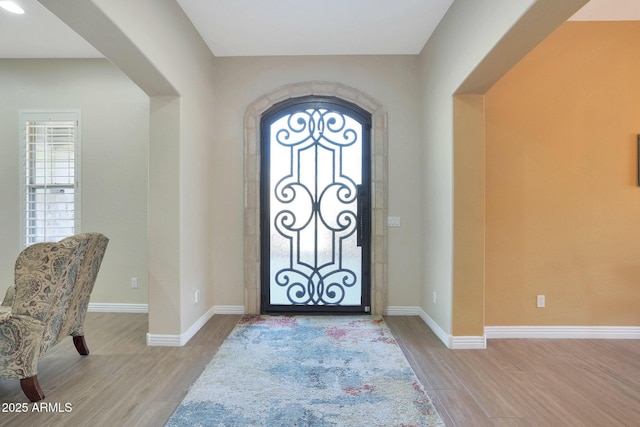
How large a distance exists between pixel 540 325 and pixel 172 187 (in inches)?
146

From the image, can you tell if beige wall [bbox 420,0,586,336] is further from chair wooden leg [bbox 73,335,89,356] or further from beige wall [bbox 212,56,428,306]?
chair wooden leg [bbox 73,335,89,356]

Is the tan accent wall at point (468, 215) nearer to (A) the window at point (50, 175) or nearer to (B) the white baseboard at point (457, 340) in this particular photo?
(B) the white baseboard at point (457, 340)

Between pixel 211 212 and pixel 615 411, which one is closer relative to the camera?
pixel 615 411

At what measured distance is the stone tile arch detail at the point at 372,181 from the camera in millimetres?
3990

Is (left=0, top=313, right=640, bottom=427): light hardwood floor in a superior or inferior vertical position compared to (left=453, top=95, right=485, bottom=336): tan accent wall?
inferior

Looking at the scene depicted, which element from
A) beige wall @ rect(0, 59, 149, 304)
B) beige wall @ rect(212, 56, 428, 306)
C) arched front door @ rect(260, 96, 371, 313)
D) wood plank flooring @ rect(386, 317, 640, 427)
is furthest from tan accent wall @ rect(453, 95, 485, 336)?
beige wall @ rect(0, 59, 149, 304)

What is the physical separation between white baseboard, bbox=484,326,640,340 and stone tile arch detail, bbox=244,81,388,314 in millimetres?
1203

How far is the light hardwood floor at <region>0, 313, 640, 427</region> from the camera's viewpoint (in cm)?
207

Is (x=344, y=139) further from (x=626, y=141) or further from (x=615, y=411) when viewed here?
(x=615, y=411)

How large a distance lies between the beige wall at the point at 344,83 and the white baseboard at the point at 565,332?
3.08 feet

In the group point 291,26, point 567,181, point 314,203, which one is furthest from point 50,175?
point 567,181

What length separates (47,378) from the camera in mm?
2502

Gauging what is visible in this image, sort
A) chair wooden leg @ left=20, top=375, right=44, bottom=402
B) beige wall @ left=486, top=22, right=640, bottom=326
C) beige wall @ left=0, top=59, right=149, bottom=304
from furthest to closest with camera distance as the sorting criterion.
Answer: beige wall @ left=0, top=59, right=149, bottom=304
beige wall @ left=486, top=22, right=640, bottom=326
chair wooden leg @ left=20, top=375, right=44, bottom=402

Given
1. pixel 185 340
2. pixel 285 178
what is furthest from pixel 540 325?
pixel 185 340
